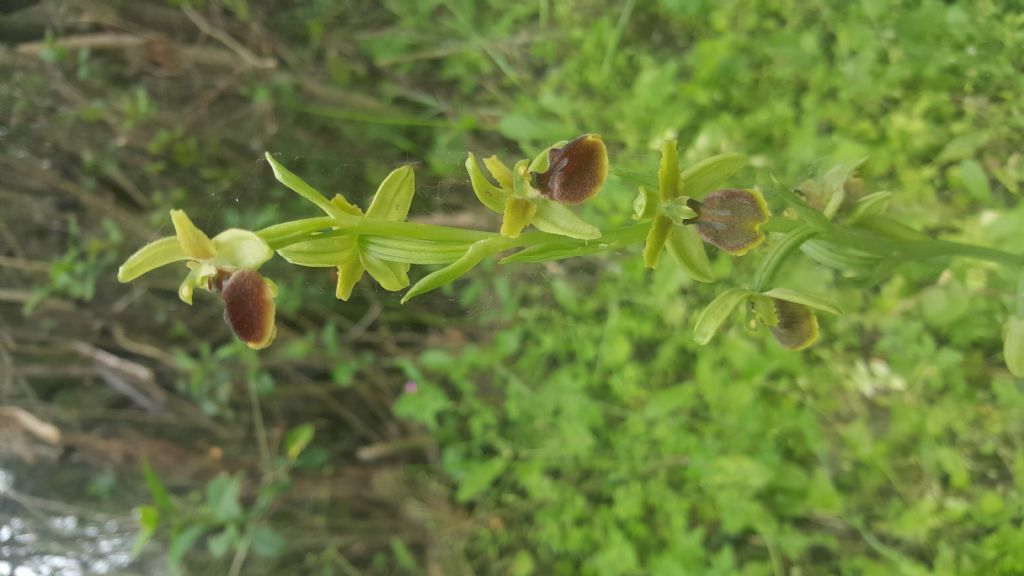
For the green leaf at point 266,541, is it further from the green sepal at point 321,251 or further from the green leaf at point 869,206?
the green leaf at point 869,206

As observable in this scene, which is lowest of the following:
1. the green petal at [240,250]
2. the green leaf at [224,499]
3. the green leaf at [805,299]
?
the green leaf at [224,499]

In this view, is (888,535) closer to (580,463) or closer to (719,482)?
(719,482)

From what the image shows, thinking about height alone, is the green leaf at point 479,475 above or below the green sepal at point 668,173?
below

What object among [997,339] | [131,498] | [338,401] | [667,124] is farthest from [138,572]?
[997,339]

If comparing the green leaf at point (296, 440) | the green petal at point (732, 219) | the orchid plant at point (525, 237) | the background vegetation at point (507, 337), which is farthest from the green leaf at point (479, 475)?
the green petal at point (732, 219)

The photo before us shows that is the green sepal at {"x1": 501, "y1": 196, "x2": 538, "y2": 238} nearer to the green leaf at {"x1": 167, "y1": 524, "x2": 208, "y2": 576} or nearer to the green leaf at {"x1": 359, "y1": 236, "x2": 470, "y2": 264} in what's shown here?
the green leaf at {"x1": 359, "y1": 236, "x2": 470, "y2": 264}

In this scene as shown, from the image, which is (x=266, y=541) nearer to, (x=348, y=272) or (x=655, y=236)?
(x=348, y=272)

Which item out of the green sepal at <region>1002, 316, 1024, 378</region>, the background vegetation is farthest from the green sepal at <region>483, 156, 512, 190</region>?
the green sepal at <region>1002, 316, 1024, 378</region>

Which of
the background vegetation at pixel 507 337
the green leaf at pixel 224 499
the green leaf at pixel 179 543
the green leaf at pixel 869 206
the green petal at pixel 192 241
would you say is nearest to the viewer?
the green petal at pixel 192 241
